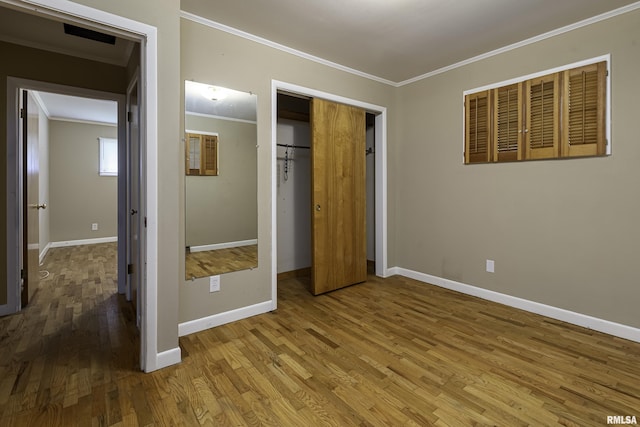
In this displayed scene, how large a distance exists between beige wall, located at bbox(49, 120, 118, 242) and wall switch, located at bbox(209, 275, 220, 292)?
535 centimetres

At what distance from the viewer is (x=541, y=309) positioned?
2.81 metres

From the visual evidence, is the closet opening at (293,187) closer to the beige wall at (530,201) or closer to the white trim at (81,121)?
the beige wall at (530,201)

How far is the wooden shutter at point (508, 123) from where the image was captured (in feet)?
9.51

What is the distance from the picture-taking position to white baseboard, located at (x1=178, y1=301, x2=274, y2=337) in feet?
7.99

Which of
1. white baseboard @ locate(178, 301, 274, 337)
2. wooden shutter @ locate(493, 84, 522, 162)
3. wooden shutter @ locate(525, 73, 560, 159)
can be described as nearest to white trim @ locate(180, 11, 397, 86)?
wooden shutter @ locate(493, 84, 522, 162)

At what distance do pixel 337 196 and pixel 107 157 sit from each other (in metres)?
5.70

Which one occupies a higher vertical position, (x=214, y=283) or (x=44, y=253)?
(x=214, y=283)

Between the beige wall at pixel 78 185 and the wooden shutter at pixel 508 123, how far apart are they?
6.75 m

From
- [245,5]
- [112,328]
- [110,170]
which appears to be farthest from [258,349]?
[110,170]

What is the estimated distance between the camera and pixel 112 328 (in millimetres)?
2561

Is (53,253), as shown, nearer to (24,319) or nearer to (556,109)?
(24,319)

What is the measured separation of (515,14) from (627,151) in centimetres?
134

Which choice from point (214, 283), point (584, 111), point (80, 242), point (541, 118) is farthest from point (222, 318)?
point (80, 242)

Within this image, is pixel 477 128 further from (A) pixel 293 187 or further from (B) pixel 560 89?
(A) pixel 293 187
